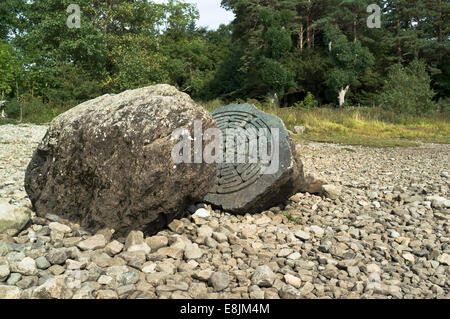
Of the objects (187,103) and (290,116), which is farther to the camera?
(290,116)

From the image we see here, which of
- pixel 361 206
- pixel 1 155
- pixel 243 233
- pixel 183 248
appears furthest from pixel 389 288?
pixel 1 155

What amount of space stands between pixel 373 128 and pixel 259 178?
1217cm

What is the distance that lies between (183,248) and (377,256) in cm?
175

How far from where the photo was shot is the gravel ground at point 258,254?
8.61 feet

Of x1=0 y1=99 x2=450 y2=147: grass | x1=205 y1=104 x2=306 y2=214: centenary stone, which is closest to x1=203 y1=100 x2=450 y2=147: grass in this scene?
x1=0 y1=99 x2=450 y2=147: grass

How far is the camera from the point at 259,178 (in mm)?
4172

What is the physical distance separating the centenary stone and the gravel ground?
0.50 feet

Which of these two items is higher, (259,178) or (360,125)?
(360,125)

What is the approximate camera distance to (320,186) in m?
5.09

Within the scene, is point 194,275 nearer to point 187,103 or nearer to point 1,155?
point 187,103

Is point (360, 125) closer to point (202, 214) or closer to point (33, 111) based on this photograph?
point (202, 214)

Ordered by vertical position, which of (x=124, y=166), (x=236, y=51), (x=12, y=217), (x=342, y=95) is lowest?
(x=12, y=217)

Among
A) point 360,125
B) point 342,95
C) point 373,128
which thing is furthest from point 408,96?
point 342,95

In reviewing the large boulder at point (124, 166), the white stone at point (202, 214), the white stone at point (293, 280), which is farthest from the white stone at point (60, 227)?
the white stone at point (293, 280)
